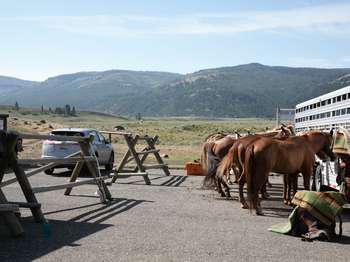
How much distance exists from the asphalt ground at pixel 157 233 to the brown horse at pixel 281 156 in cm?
71

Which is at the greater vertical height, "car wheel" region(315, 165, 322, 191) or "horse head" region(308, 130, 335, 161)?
"horse head" region(308, 130, 335, 161)

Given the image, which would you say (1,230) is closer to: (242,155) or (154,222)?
(154,222)

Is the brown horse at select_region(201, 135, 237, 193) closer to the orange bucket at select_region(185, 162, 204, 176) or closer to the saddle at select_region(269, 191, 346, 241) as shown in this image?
the saddle at select_region(269, 191, 346, 241)

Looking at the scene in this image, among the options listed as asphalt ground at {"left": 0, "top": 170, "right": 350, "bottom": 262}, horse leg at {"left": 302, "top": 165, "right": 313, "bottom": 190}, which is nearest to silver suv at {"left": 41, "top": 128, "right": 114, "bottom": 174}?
asphalt ground at {"left": 0, "top": 170, "right": 350, "bottom": 262}

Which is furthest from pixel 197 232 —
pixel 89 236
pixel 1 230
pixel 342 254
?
pixel 1 230

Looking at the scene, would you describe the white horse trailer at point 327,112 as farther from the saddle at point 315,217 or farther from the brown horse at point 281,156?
the saddle at point 315,217

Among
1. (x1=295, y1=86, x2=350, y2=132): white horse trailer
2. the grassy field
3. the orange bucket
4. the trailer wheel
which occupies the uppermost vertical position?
(x1=295, y1=86, x2=350, y2=132): white horse trailer

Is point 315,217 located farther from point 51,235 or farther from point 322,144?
point 322,144

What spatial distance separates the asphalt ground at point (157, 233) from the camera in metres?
7.47

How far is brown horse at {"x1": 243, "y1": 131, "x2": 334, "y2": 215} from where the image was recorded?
37.3 ft

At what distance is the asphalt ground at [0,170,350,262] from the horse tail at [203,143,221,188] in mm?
711

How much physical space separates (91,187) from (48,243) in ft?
25.2

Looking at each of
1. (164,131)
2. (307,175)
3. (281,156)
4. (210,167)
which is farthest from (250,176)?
(164,131)

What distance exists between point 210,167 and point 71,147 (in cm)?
692
